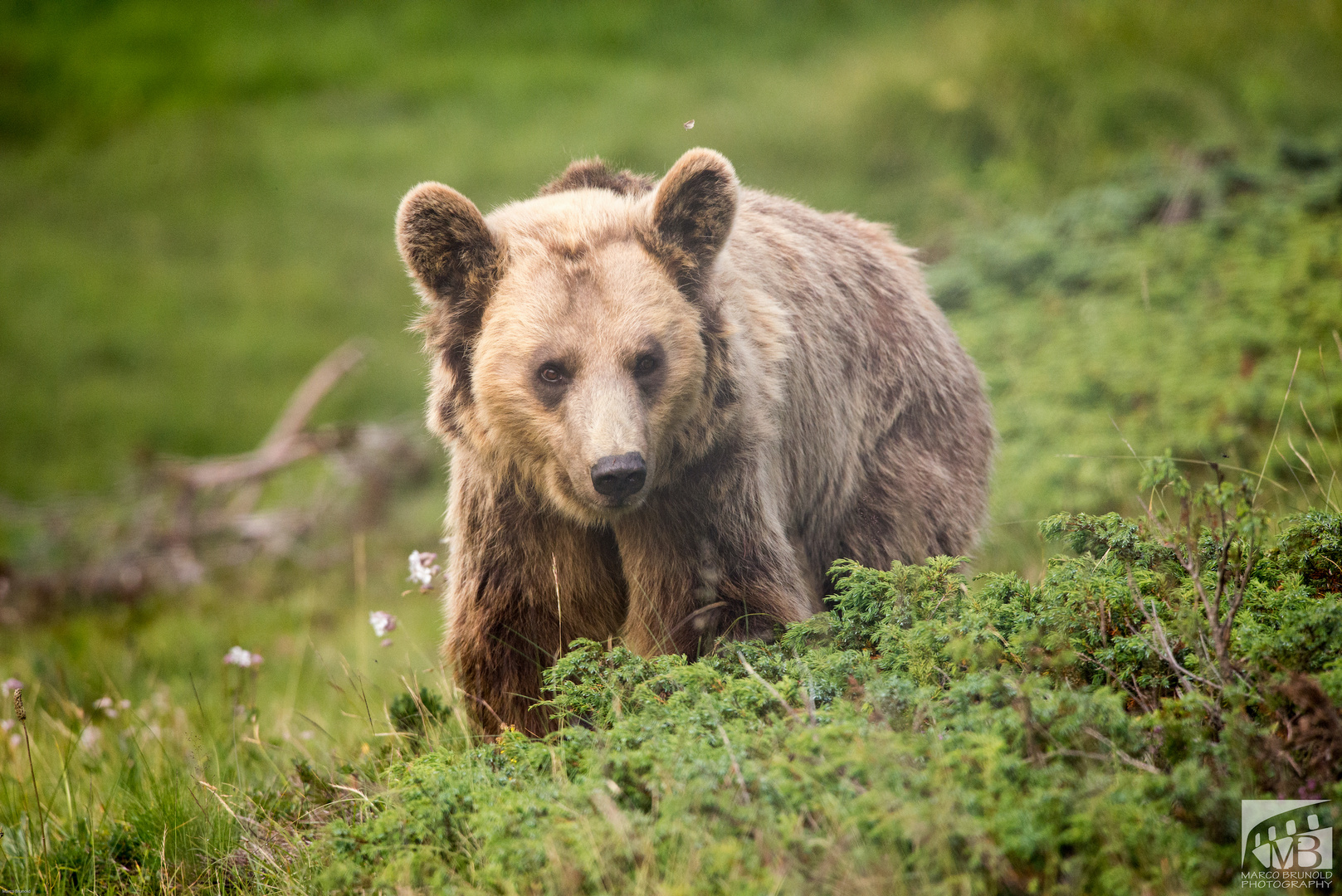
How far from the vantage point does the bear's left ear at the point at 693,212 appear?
132 inches

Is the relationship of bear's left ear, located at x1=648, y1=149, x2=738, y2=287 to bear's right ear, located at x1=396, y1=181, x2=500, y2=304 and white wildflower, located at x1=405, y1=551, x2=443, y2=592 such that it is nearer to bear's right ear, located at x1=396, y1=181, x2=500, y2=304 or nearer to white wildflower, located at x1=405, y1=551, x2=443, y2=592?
bear's right ear, located at x1=396, y1=181, x2=500, y2=304

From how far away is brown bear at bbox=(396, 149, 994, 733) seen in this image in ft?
10.6

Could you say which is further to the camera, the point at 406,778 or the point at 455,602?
the point at 455,602

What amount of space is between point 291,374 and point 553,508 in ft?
36.7

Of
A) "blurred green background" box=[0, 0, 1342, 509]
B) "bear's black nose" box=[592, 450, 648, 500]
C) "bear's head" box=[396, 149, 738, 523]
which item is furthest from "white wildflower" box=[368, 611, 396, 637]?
"blurred green background" box=[0, 0, 1342, 509]

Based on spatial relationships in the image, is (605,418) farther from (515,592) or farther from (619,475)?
(515,592)

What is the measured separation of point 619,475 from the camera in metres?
2.97

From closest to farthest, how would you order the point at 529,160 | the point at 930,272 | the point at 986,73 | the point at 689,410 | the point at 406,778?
1. the point at 406,778
2. the point at 689,410
3. the point at 930,272
4. the point at 986,73
5. the point at 529,160

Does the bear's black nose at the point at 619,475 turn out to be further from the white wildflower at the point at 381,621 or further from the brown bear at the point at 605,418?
the white wildflower at the point at 381,621

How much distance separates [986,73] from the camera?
39.1 feet

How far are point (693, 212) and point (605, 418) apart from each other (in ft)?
2.59

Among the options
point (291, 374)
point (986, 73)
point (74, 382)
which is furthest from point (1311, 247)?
point (74, 382)

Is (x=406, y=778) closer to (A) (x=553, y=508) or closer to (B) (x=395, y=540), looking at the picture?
(A) (x=553, y=508)

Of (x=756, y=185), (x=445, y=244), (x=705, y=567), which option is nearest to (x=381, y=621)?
(x=705, y=567)
